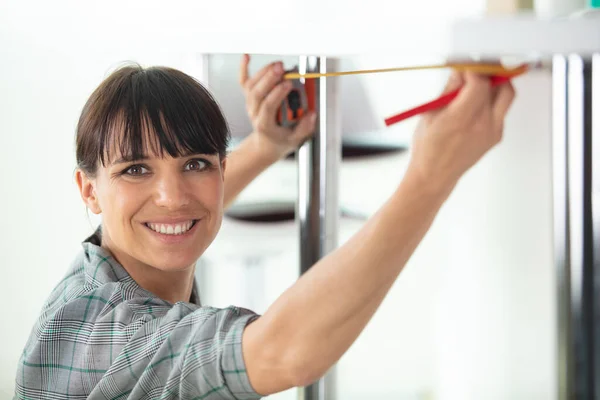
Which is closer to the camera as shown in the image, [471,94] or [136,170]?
[471,94]

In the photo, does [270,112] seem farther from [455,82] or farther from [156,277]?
[455,82]

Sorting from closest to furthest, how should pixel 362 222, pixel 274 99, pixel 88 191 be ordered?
pixel 88 191 → pixel 274 99 → pixel 362 222

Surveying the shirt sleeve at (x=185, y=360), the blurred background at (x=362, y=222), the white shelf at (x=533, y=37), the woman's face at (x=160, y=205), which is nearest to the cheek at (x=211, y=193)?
the woman's face at (x=160, y=205)

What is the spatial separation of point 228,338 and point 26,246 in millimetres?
871

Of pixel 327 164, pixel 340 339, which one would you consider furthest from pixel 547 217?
pixel 340 339

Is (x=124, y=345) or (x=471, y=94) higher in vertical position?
(x=471, y=94)

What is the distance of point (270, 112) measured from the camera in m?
0.87

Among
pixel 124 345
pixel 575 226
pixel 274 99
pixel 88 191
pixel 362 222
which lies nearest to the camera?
pixel 124 345

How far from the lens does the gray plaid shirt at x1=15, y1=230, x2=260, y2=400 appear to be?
0.58 metres

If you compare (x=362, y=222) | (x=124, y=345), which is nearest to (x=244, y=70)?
(x=124, y=345)

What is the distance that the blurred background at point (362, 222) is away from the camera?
1.34 meters

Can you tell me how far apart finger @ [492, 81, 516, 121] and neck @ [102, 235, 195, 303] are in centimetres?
37

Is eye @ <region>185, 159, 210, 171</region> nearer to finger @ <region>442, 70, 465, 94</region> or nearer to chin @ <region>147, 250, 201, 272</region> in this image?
chin @ <region>147, 250, 201, 272</region>

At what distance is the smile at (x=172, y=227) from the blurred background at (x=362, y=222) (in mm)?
628
